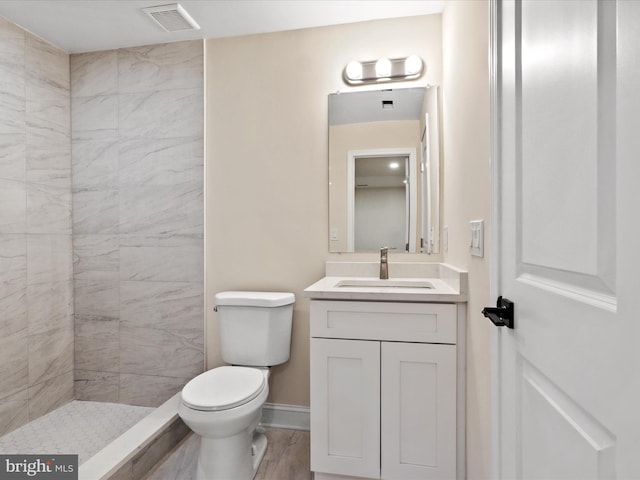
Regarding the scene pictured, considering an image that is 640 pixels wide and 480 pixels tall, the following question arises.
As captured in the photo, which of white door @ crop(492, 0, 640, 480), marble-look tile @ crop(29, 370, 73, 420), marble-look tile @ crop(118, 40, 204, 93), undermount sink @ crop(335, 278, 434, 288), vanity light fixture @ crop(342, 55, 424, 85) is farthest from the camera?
marble-look tile @ crop(118, 40, 204, 93)

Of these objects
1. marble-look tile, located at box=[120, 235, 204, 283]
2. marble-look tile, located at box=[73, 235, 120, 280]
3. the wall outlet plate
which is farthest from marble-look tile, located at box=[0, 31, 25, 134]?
the wall outlet plate

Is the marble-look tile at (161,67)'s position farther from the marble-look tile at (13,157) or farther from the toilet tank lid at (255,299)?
the toilet tank lid at (255,299)

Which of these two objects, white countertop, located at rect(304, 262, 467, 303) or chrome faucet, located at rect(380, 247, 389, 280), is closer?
white countertop, located at rect(304, 262, 467, 303)

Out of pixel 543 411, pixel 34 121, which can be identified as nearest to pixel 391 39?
pixel 543 411

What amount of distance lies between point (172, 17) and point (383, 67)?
4.01 feet

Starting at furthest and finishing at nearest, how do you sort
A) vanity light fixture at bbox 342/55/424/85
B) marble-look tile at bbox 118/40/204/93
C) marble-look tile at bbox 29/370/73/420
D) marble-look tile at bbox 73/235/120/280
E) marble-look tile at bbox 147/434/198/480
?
marble-look tile at bbox 73/235/120/280, marble-look tile at bbox 118/40/204/93, marble-look tile at bbox 29/370/73/420, vanity light fixture at bbox 342/55/424/85, marble-look tile at bbox 147/434/198/480

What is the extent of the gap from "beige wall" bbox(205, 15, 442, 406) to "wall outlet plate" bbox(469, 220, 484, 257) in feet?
3.22

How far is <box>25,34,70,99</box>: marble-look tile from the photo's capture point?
2.06 m

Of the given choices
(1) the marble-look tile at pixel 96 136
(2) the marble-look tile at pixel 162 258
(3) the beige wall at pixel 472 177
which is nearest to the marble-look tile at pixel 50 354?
(2) the marble-look tile at pixel 162 258

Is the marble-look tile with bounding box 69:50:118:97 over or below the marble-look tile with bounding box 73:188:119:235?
over

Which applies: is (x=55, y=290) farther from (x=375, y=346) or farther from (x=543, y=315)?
(x=543, y=315)

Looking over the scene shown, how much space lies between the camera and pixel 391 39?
6.55 feet

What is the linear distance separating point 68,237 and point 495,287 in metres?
2.56

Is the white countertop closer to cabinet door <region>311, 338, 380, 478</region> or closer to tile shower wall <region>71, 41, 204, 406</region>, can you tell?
cabinet door <region>311, 338, 380, 478</region>
